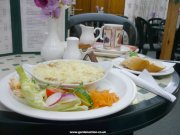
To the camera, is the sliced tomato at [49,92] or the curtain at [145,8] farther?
the curtain at [145,8]

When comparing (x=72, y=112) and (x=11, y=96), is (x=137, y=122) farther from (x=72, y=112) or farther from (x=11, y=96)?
(x=11, y=96)

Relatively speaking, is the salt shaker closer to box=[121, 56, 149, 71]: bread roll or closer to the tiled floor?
box=[121, 56, 149, 71]: bread roll

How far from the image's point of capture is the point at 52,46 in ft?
3.12

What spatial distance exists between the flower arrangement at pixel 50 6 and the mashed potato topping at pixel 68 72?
0.22m

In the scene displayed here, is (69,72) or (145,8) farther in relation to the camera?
(145,8)

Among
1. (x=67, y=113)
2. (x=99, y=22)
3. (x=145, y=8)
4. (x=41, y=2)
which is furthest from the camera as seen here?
(x=145, y=8)

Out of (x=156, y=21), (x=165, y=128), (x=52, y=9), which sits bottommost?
(x=165, y=128)

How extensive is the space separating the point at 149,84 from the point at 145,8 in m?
5.15

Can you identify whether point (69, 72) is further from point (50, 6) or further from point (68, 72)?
point (50, 6)

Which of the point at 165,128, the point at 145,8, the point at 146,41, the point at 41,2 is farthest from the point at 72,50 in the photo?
the point at 145,8

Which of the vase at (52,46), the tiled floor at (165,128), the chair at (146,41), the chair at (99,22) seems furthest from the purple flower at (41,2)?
the chair at (146,41)

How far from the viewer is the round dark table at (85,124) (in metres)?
0.52

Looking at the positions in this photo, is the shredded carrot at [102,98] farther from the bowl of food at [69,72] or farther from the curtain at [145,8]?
the curtain at [145,8]

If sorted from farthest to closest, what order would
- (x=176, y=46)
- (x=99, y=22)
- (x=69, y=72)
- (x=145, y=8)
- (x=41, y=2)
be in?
(x=145, y=8)
(x=176, y=46)
(x=99, y=22)
(x=41, y=2)
(x=69, y=72)
